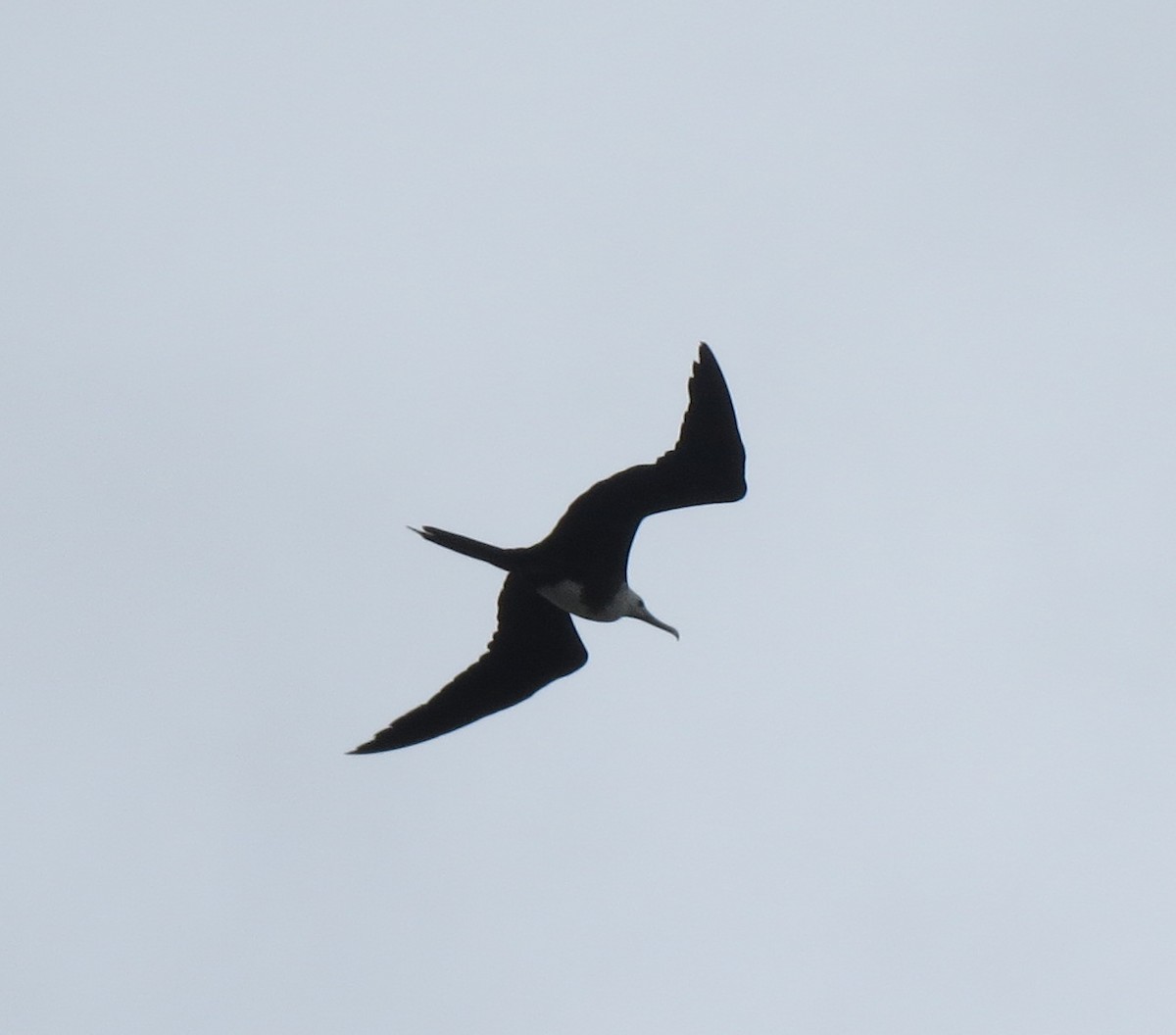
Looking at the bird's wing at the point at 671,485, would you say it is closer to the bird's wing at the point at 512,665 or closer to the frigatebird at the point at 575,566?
the frigatebird at the point at 575,566

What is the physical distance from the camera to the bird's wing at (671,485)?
1192 centimetres

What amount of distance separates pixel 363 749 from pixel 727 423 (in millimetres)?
3282

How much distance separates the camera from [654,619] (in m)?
13.1

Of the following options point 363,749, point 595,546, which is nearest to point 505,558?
point 595,546

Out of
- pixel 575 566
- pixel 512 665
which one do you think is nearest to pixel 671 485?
pixel 575 566

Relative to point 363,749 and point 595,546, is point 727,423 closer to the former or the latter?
point 595,546

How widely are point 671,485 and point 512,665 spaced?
76.9 inches

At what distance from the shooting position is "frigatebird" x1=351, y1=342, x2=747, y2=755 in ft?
39.3

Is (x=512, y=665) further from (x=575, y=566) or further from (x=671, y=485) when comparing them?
(x=671, y=485)

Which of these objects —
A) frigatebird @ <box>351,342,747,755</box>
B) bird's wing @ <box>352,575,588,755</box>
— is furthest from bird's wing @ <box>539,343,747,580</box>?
bird's wing @ <box>352,575,588,755</box>

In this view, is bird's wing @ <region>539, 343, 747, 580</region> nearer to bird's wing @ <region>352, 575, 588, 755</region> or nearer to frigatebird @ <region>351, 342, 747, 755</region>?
frigatebird @ <region>351, 342, 747, 755</region>

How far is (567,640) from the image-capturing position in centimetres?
1319

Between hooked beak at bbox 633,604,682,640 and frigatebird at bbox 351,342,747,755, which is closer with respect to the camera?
frigatebird at bbox 351,342,747,755

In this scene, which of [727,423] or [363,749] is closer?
[727,423]
